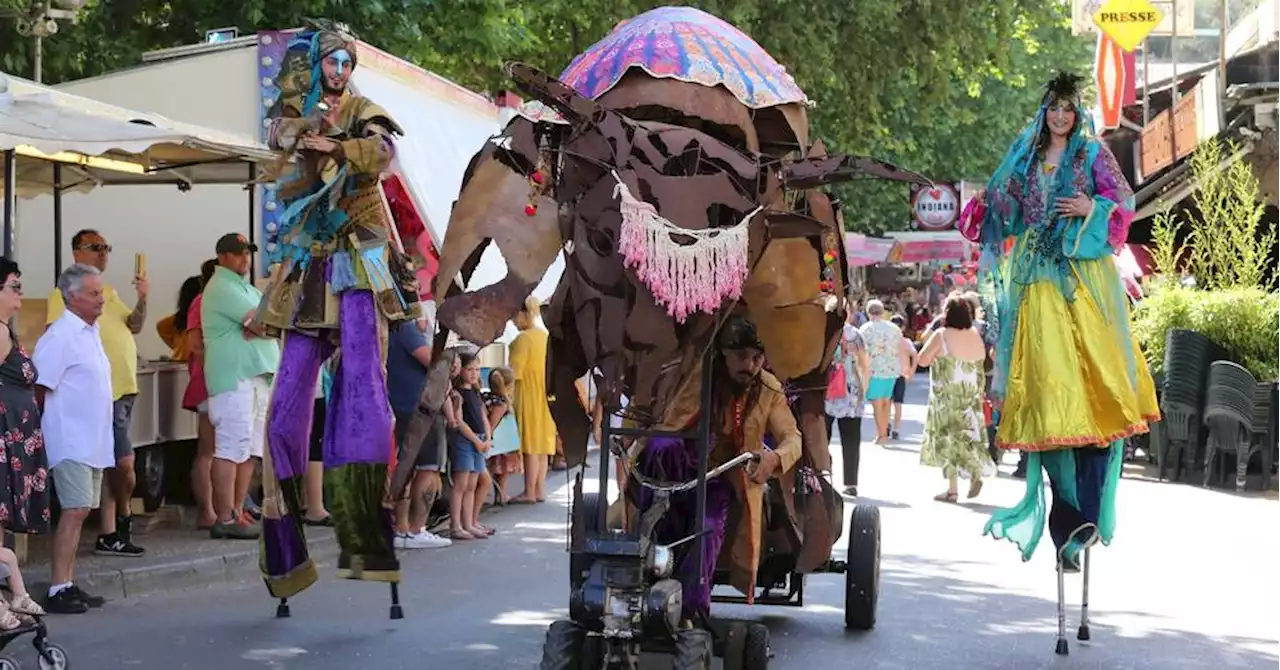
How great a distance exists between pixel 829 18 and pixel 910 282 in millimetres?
42745

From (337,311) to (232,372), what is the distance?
3.86m

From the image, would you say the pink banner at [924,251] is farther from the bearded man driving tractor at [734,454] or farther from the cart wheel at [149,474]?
the bearded man driving tractor at [734,454]

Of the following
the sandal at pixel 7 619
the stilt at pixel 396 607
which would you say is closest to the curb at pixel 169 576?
the stilt at pixel 396 607

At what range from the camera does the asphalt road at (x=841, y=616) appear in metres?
8.24

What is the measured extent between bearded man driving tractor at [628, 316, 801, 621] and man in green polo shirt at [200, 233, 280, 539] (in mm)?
5314

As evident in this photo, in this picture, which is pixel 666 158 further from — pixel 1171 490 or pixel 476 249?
pixel 1171 490

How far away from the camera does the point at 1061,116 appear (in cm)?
841

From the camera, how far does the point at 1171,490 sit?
664 inches

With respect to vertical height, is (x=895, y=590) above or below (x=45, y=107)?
below

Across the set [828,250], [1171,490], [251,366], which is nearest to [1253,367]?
[1171,490]

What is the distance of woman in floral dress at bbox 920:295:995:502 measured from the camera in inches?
623

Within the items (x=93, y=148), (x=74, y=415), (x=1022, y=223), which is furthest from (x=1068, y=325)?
(x=93, y=148)

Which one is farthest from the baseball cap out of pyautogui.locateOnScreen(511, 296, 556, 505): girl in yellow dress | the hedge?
the hedge

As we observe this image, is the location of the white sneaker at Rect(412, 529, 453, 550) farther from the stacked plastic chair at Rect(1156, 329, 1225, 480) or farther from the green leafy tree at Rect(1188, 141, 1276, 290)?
the green leafy tree at Rect(1188, 141, 1276, 290)
